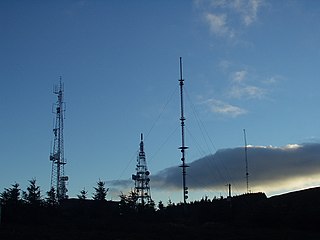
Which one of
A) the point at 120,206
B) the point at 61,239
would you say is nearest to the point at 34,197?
the point at 120,206

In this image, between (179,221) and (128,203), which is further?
(128,203)

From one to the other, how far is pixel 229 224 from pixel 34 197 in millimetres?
30369

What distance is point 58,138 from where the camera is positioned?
246 feet

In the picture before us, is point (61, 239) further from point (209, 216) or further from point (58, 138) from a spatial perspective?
point (58, 138)

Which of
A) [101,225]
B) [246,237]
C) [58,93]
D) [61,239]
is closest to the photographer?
[61,239]

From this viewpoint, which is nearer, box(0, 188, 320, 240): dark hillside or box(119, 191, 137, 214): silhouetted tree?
box(0, 188, 320, 240): dark hillside

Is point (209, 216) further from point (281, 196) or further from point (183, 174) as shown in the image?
point (281, 196)

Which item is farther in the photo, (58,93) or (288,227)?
(58,93)

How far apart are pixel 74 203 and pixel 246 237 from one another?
3913 cm

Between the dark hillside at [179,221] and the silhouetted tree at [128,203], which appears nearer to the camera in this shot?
the dark hillside at [179,221]

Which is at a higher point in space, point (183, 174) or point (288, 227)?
point (183, 174)

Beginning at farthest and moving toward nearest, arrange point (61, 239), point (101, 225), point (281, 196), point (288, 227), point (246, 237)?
point (281, 196) < point (288, 227) < point (101, 225) < point (246, 237) < point (61, 239)

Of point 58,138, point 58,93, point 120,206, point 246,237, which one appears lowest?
point 246,237

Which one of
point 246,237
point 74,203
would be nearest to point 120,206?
point 74,203
